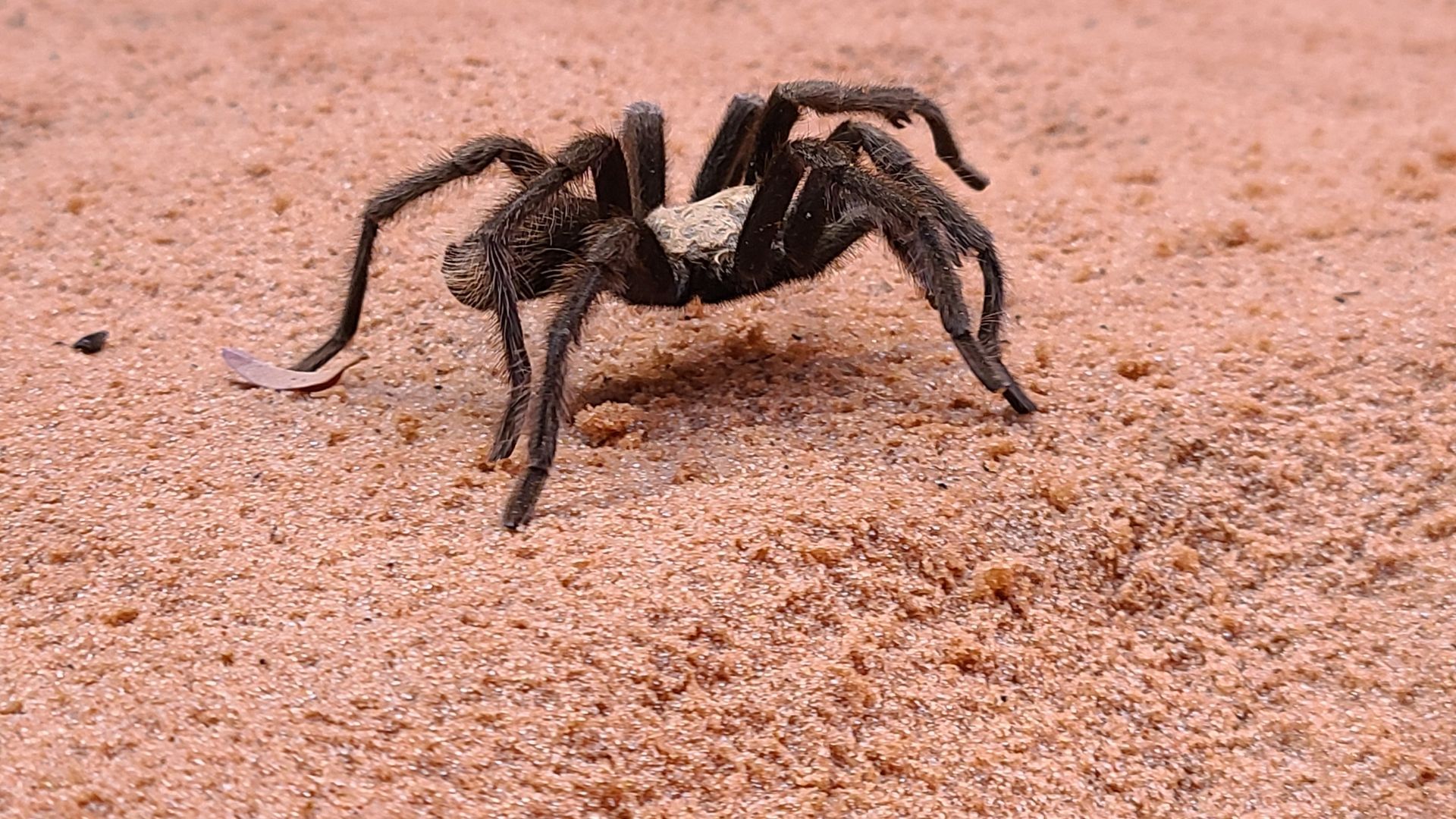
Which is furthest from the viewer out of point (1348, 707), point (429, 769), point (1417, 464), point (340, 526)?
point (1417, 464)

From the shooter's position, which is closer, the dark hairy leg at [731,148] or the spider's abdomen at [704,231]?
the spider's abdomen at [704,231]

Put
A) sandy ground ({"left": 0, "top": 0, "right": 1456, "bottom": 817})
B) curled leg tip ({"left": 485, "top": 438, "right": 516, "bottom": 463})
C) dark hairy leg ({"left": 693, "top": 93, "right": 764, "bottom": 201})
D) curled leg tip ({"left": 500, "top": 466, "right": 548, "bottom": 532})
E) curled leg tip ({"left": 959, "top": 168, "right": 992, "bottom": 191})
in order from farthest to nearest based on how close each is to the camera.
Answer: curled leg tip ({"left": 959, "top": 168, "right": 992, "bottom": 191}), dark hairy leg ({"left": 693, "top": 93, "right": 764, "bottom": 201}), curled leg tip ({"left": 485, "top": 438, "right": 516, "bottom": 463}), curled leg tip ({"left": 500, "top": 466, "right": 548, "bottom": 532}), sandy ground ({"left": 0, "top": 0, "right": 1456, "bottom": 817})

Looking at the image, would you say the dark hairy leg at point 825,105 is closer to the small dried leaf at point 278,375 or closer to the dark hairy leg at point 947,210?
the dark hairy leg at point 947,210

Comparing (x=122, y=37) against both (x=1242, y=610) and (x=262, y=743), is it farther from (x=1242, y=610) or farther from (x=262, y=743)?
(x=1242, y=610)

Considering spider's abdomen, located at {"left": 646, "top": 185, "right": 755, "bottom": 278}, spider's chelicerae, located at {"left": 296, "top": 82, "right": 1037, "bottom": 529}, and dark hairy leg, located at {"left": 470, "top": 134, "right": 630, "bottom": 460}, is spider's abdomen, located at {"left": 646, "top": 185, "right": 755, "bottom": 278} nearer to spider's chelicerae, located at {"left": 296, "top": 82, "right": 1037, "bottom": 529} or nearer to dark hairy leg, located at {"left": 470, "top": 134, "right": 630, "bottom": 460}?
spider's chelicerae, located at {"left": 296, "top": 82, "right": 1037, "bottom": 529}

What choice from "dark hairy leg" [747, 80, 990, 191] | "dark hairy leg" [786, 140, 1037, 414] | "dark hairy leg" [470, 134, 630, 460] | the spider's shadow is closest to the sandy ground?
the spider's shadow

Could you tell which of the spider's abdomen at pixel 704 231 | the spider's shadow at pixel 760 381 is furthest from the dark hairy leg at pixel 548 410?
the spider's abdomen at pixel 704 231

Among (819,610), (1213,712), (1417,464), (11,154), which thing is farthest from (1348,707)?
(11,154)
